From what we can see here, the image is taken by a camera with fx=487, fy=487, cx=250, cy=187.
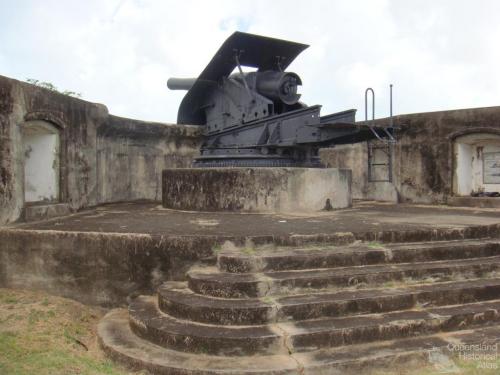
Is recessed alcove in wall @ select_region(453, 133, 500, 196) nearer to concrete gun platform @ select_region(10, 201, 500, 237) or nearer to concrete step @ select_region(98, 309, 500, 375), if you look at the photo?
concrete gun platform @ select_region(10, 201, 500, 237)

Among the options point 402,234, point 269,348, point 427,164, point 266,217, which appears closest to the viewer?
point 269,348

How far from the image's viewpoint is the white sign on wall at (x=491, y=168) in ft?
28.8

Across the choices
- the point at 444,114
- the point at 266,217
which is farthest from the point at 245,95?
the point at 444,114

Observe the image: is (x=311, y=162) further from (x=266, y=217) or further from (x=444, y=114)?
(x=444, y=114)

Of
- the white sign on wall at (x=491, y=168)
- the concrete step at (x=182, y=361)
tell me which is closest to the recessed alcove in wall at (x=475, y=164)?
the white sign on wall at (x=491, y=168)

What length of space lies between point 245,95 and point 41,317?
4652mm

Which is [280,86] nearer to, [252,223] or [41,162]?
[252,223]

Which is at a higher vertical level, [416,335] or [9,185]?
[9,185]

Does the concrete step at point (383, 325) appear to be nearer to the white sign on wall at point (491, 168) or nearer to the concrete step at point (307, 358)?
the concrete step at point (307, 358)

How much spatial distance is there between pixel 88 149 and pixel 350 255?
522 centimetres

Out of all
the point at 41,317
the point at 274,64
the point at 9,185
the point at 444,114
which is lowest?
the point at 41,317

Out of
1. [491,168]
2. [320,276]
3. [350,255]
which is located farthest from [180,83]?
[320,276]

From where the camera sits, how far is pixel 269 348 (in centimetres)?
336

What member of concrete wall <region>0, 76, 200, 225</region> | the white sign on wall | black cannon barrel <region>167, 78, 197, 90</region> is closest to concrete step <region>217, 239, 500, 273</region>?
concrete wall <region>0, 76, 200, 225</region>
